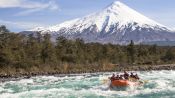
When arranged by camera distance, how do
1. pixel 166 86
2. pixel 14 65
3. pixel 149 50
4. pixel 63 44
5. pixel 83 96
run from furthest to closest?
pixel 149 50, pixel 63 44, pixel 14 65, pixel 166 86, pixel 83 96

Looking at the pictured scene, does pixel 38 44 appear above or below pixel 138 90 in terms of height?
above

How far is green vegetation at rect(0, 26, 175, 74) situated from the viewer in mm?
68438

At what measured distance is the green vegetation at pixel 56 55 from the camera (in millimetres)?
68438

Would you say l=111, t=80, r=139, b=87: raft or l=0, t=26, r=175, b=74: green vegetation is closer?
l=111, t=80, r=139, b=87: raft

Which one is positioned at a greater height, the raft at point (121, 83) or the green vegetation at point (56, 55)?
the green vegetation at point (56, 55)

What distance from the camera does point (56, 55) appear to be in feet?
260

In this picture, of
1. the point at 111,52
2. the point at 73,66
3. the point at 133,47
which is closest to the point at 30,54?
the point at 73,66

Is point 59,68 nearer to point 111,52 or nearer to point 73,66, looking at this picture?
point 73,66

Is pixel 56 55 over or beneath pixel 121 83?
over

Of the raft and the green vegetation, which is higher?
the green vegetation

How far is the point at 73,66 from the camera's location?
7756cm

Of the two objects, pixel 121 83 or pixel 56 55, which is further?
pixel 56 55

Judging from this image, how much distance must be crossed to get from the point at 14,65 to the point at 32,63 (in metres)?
3.62

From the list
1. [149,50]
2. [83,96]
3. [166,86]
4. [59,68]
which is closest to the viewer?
[83,96]
